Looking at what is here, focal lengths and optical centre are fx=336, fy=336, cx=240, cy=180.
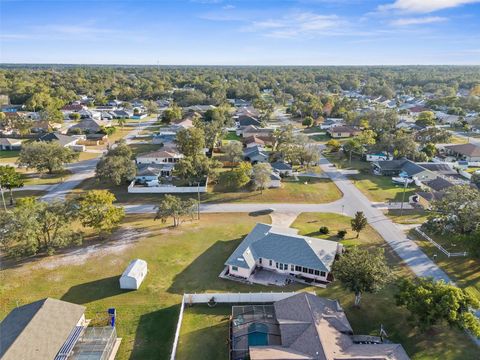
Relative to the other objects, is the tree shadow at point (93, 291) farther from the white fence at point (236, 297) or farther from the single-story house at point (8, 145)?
the single-story house at point (8, 145)

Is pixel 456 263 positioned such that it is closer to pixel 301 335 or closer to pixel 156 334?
pixel 301 335

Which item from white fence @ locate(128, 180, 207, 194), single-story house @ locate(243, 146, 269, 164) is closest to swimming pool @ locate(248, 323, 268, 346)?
white fence @ locate(128, 180, 207, 194)

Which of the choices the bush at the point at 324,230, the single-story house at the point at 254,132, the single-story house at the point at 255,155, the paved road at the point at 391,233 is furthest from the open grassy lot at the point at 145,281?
the single-story house at the point at 254,132

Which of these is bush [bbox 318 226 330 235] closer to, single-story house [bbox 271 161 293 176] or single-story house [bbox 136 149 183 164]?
single-story house [bbox 271 161 293 176]

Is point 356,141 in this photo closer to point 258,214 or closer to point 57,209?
point 258,214

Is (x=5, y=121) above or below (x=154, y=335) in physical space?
above

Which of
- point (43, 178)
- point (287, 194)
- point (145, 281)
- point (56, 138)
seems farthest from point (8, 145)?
point (287, 194)

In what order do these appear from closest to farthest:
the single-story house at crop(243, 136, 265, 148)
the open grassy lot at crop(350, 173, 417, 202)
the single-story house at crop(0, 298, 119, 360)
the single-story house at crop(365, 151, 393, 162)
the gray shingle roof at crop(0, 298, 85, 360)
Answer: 1. the gray shingle roof at crop(0, 298, 85, 360)
2. the single-story house at crop(0, 298, 119, 360)
3. the open grassy lot at crop(350, 173, 417, 202)
4. the single-story house at crop(365, 151, 393, 162)
5. the single-story house at crop(243, 136, 265, 148)

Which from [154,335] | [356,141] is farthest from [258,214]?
[356,141]
